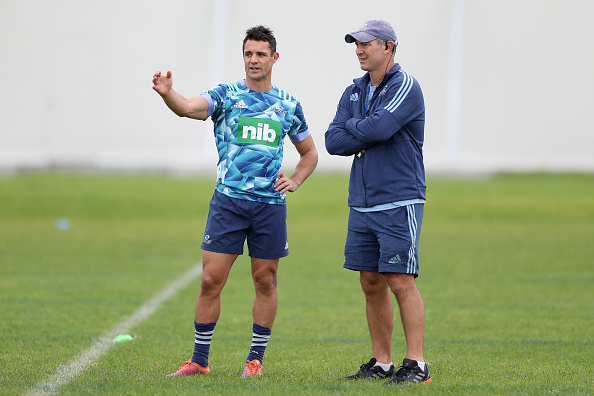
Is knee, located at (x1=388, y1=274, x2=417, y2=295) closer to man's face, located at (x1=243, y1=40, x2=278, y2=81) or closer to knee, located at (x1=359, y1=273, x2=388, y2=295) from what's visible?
knee, located at (x1=359, y1=273, x2=388, y2=295)

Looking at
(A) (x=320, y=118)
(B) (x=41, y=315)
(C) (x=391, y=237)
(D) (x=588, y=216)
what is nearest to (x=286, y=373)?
(C) (x=391, y=237)

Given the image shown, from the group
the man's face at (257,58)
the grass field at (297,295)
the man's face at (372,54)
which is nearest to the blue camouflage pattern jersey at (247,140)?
the man's face at (257,58)

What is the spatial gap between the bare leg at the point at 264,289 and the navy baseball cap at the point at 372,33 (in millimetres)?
1430

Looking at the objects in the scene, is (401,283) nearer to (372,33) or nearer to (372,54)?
(372,54)

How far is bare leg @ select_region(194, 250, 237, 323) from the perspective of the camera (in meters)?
5.09

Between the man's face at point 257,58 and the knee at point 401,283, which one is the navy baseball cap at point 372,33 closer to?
the man's face at point 257,58

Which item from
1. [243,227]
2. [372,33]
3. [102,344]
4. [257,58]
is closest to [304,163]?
[243,227]

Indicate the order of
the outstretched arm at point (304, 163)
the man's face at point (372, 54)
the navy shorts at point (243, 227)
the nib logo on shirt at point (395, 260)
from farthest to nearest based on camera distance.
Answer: the outstretched arm at point (304, 163)
the navy shorts at point (243, 227)
the man's face at point (372, 54)
the nib logo on shirt at point (395, 260)


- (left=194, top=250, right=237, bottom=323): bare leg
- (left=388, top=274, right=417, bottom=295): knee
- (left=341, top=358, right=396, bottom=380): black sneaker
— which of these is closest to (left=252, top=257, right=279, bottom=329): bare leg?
(left=194, top=250, right=237, bottom=323): bare leg

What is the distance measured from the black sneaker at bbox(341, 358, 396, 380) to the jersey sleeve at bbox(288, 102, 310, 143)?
149 cm

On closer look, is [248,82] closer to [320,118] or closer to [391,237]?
[391,237]

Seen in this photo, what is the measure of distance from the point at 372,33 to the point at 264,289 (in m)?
1.68

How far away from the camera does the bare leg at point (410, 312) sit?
4883 mm

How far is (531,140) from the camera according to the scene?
23.1 m
